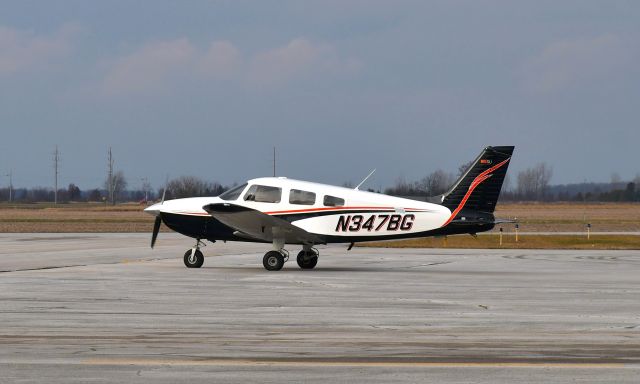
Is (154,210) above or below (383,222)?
above

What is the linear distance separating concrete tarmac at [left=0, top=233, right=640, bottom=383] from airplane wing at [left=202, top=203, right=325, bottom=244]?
0.92 m

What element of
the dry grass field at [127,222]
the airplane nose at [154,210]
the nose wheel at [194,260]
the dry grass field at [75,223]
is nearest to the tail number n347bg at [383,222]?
the nose wheel at [194,260]

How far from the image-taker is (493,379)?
9328mm

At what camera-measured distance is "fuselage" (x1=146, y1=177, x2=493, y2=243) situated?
24312 millimetres

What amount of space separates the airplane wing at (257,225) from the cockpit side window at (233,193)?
57cm

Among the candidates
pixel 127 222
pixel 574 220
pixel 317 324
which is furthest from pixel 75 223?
pixel 317 324

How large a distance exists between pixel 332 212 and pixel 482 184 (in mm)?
3797

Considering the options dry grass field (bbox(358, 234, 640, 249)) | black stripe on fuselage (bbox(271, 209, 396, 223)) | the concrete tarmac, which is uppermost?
black stripe on fuselage (bbox(271, 209, 396, 223))

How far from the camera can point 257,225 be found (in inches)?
966

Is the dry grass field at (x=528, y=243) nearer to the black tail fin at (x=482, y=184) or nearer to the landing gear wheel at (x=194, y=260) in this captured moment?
the black tail fin at (x=482, y=184)

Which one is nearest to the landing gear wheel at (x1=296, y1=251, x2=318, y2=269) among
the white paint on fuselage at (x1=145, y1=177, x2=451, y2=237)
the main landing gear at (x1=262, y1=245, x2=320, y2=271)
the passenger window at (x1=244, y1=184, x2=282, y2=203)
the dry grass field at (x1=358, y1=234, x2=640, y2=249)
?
the main landing gear at (x1=262, y1=245, x2=320, y2=271)

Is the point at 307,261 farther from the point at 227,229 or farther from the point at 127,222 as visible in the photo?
the point at 127,222

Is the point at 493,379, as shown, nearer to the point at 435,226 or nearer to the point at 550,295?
the point at 550,295

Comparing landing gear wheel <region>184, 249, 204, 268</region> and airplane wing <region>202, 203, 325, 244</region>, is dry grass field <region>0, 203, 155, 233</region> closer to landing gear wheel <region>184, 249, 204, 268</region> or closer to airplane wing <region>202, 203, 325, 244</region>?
landing gear wheel <region>184, 249, 204, 268</region>
